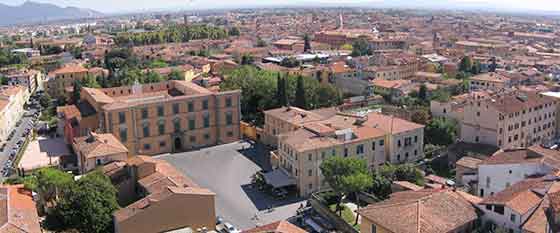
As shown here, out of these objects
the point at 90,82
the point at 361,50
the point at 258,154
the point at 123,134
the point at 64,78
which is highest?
the point at 361,50

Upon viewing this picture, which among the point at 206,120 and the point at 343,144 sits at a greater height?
the point at 343,144

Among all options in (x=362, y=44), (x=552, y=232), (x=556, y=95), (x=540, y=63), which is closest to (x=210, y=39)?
(x=362, y=44)

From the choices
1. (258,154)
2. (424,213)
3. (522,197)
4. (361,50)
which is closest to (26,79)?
(258,154)

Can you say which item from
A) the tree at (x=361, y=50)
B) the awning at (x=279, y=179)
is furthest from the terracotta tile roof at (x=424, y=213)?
the tree at (x=361, y=50)

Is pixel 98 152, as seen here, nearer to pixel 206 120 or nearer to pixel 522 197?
pixel 206 120

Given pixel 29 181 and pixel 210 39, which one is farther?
pixel 210 39

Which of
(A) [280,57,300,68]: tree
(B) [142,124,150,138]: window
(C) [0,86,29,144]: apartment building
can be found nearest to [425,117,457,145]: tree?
(B) [142,124,150,138]: window

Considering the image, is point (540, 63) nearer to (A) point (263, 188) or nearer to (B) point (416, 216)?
(A) point (263, 188)

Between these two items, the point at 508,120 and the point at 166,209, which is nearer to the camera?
the point at 166,209
